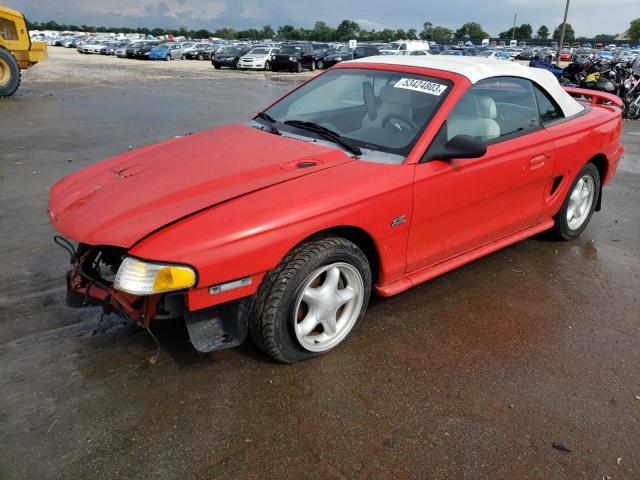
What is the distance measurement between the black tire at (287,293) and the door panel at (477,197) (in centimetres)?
56

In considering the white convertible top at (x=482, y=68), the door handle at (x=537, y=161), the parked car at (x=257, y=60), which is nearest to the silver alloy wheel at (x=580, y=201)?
the white convertible top at (x=482, y=68)

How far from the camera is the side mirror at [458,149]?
2.93m

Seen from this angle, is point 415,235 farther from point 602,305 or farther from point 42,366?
point 42,366

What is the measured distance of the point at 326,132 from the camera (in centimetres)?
332

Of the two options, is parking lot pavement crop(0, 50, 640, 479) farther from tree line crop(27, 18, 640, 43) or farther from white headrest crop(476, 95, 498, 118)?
tree line crop(27, 18, 640, 43)

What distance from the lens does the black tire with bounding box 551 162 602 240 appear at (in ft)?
14.0

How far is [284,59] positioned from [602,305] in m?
26.3

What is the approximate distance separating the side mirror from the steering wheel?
195mm

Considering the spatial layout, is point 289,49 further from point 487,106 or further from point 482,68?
A: point 487,106

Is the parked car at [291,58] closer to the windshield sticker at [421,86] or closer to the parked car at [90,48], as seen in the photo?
the parked car at [90,48]

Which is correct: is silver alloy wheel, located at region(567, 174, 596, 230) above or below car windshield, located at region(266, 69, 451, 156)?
below

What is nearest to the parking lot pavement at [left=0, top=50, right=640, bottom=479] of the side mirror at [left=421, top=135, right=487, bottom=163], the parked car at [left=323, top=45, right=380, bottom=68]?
the side mirror at [left=421, top=135, right=487, bottom=163]

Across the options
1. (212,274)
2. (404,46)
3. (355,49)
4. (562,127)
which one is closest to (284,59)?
(355,49)

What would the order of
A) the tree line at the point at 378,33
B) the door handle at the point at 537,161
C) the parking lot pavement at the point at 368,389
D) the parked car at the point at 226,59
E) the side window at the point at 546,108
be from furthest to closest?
the tree line at the point at 378,33 < the parked car at the point at 226,59 < the side window at the point at 546,108 < the door handle at the point at 537,161 < the parking lot pavement at the point at 368,389
